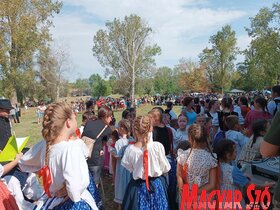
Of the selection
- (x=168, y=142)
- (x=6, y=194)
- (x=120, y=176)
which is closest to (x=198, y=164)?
(x=168, y=142)

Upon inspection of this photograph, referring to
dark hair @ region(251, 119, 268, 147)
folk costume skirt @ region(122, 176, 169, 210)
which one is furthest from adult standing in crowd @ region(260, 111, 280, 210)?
dark hair @ region(251, 119, 268, 147)

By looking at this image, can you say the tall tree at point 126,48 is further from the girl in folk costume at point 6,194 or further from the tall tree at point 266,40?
the girl in folk costume at point 6,194

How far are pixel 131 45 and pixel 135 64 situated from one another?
3.48 m

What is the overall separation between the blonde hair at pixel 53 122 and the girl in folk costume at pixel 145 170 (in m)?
1.41

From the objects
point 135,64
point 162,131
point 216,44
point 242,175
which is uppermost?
point 216,44

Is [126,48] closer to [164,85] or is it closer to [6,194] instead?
[6,194]

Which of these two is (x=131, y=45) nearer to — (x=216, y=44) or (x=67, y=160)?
(x=216, y=44)

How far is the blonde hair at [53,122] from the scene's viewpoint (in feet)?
9.05

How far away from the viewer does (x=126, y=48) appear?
4438 centimetres

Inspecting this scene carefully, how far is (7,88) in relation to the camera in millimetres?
30375

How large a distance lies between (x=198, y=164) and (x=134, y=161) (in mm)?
845

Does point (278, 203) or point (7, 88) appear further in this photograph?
point (7, 88)

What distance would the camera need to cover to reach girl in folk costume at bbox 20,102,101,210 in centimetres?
257

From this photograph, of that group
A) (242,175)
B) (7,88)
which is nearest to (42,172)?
(242,175)
